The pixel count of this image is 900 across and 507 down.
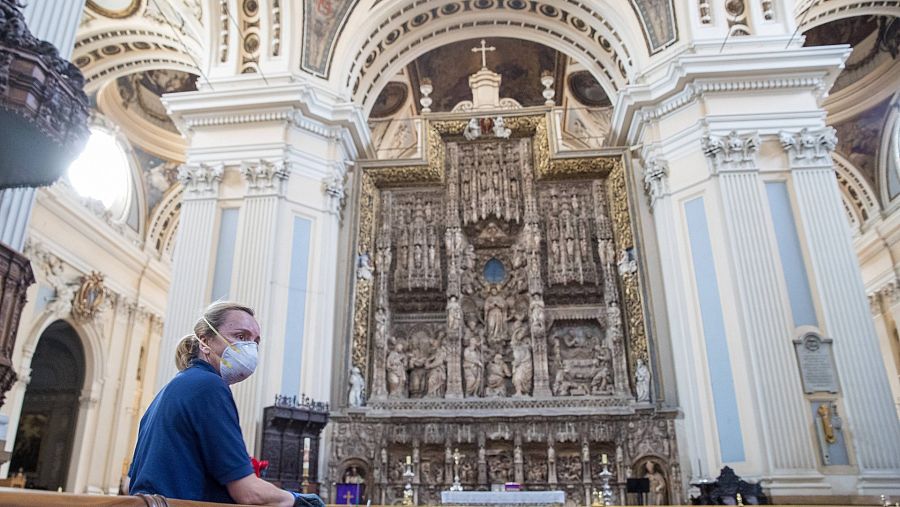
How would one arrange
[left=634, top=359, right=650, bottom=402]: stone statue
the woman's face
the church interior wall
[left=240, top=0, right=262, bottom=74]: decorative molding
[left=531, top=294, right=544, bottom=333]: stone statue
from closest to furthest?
the woman's face < the church interior wall < [left=634, top=359, right=650, bottom=402]: stone statue < [left=531, top=294, right=544, bottom=333]: stone statue < [left=240, top=0, right=262, bottom=74]: decorative molding

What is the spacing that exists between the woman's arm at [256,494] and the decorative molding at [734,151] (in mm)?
10963

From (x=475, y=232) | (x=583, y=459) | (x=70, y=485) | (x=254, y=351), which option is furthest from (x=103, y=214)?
(x=254, y=351)

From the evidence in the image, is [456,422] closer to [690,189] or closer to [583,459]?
[583,459]

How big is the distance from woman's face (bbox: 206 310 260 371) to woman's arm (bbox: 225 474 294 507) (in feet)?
1.54

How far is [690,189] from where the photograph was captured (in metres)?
11.7

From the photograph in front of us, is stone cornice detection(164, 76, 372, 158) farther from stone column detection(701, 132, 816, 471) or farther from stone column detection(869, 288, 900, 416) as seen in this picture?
stone column detection(869, 288, 900, 416)

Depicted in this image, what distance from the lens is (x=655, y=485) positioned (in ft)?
35.8

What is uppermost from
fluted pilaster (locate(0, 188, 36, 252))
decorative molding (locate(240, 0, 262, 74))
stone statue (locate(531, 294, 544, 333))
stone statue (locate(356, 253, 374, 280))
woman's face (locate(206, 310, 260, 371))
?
decorative molding (locate(240, 0, 262, 74))

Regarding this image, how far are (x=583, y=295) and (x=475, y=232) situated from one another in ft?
8.69

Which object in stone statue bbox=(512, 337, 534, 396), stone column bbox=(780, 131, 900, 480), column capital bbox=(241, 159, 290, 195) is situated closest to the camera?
stone column bbox=(780, 131, 900, 480)

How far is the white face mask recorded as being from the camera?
218 cm

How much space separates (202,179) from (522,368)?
7.02 metres

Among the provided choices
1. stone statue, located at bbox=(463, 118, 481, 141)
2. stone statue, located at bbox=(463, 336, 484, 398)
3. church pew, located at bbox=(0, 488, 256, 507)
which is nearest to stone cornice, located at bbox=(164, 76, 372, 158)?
stone statue, located at bbox=(463, 118, 481, 141)

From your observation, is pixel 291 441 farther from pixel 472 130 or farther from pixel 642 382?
pixel 472 130
